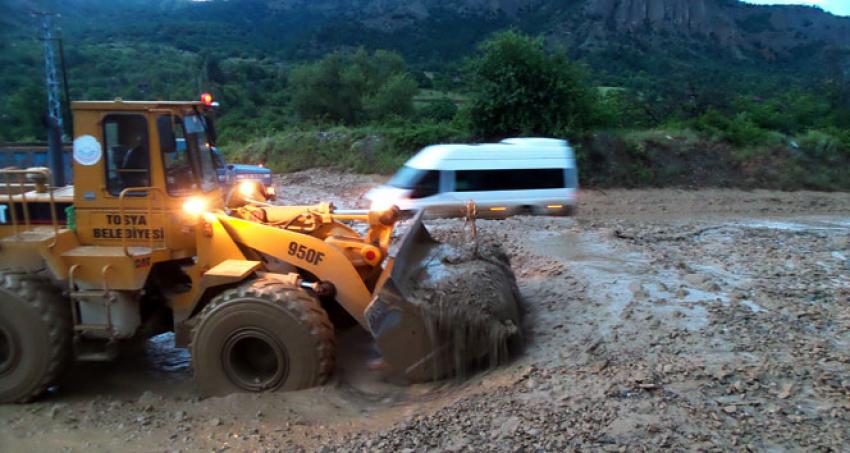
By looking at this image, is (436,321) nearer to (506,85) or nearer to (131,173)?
(131,173)

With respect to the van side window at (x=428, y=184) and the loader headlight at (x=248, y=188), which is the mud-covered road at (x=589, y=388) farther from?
the van side window at (x=428, y=184)

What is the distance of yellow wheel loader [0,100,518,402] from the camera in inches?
207

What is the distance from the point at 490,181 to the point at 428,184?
142 cm

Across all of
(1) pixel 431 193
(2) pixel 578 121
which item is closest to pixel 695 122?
(2) pixel 578 121

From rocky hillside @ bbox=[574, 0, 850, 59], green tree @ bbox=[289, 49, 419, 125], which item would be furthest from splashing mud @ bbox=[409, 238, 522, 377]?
rocky hillside @ bbox=[574, 0, 850, 59]

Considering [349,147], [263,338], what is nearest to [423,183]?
[263,338]

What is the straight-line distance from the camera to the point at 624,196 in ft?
69.5

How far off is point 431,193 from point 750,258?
23.4 feet

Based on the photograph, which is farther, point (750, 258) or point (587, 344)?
point (750, 258)

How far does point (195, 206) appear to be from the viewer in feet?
19.3

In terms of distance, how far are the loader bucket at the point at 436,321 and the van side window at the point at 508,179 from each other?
8.42m

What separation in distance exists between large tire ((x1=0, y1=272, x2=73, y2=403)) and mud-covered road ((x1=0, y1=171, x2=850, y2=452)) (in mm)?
199

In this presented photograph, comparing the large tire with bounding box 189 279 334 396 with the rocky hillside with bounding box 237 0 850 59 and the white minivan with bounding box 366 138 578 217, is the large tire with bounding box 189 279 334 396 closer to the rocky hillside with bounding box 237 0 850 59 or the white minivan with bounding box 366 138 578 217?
the white minivan with bounding box 366 138 578 217

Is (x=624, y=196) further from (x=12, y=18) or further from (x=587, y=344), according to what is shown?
(x=12, y=18)
